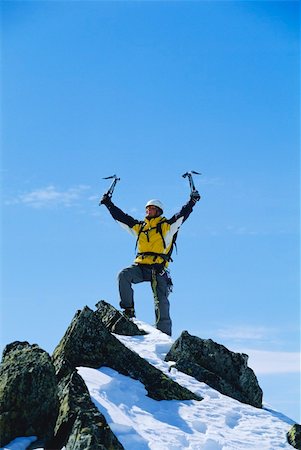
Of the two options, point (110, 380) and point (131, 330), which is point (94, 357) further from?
point (131, 330)

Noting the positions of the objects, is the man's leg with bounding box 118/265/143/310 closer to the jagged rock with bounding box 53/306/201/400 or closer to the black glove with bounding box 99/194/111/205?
the black glove with bounding box 99/194/111/205

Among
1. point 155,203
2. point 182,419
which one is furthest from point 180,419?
point 155,203

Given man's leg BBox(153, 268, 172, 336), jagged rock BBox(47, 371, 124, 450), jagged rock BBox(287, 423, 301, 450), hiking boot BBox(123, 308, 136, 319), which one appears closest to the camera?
jagged rock BBox(47, 371, 124, 450)

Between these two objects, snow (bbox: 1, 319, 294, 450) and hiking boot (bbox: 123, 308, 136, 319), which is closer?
snow (bbox: 1, 319, 294, 450)

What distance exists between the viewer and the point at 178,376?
1423cm

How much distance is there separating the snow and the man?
13.0ft

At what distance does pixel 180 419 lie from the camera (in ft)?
39.5

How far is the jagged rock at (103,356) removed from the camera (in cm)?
1310

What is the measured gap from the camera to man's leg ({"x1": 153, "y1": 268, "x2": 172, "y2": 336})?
17969 millimetres

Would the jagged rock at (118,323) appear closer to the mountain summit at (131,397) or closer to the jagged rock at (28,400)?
the mountain summit at (131,397)


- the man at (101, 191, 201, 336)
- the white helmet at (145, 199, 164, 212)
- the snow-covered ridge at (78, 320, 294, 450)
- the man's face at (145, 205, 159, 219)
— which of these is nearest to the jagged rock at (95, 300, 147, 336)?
the man at (101, 191, 201, 336)

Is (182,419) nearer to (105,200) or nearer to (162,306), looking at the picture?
(162,306)

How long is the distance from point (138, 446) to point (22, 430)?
2011 millimetres

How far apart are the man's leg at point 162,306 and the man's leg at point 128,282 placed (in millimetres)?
607
